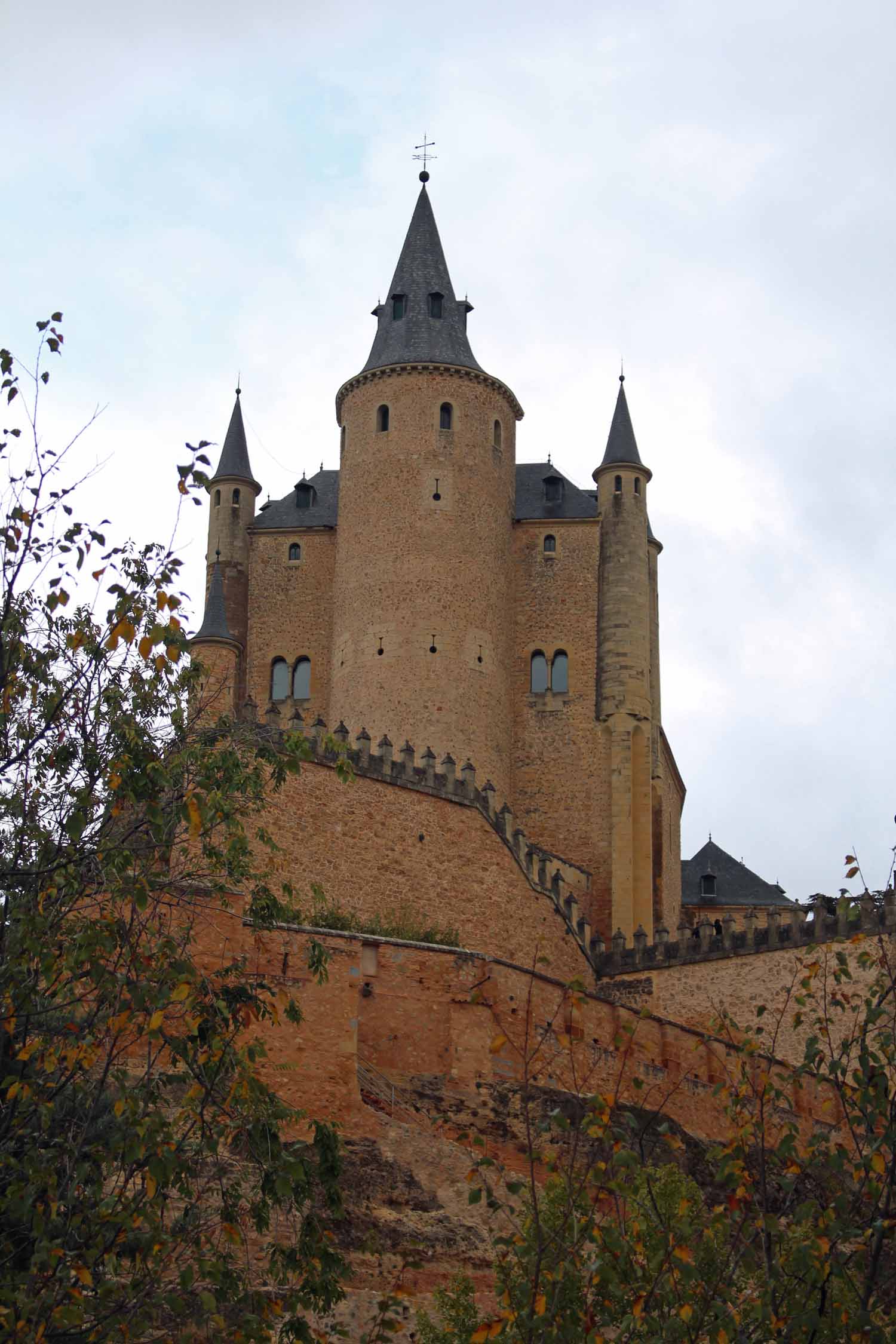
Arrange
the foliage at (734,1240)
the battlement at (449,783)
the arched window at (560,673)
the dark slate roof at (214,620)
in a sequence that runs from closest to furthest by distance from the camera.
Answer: the foliage at (734,1240) → the battlement at (449,783) → the dark slate roof at (214,620) → the arched window at (560,673)

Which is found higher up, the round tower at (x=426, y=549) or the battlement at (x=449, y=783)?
the round tower at (x=426, y=549)

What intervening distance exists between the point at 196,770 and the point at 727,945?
2624cm

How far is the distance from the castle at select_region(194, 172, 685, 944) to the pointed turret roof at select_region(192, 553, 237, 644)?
0.16 feet

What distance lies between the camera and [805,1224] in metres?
14.6

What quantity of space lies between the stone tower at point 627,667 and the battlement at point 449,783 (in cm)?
220

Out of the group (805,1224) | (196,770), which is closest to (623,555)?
(196,770)

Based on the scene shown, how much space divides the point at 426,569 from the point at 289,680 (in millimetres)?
4723

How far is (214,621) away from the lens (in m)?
46.1

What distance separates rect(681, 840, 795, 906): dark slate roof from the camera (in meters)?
59.7

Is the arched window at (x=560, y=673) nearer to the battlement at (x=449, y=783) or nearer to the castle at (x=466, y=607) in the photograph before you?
the castle at (x=466, y=607)

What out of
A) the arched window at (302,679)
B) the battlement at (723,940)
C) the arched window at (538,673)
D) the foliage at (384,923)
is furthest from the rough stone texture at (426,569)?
the foliage at (384,923)

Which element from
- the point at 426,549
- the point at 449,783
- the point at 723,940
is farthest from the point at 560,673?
the point at 723,940

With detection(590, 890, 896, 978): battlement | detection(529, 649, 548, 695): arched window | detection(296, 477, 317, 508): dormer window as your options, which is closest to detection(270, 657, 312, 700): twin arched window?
detection(296, 477, 317, 508): dormer window

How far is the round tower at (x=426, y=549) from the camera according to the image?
154 feet
